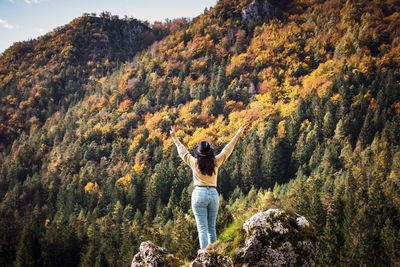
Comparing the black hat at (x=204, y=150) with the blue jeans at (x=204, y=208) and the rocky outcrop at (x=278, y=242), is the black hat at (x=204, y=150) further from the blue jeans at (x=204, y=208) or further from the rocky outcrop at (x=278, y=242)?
the rocky outcrop at (x=278, y=242)

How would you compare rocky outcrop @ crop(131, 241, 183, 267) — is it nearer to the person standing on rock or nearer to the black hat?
the person standing on rock

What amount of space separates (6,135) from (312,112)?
573ft

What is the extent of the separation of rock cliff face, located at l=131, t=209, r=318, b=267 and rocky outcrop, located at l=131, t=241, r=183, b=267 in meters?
0.67

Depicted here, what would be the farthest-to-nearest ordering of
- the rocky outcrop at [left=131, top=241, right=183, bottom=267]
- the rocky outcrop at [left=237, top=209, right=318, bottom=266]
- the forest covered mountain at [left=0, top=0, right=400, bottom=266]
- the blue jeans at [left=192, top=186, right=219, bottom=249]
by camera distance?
the forest covered mountain at [left=0, top=0, right=400, bottom=266] → the blue jeans at [left=192, top=186, right=219, bottom=249] → the rocky outcrop at [left=131, top=241, right=183, bottom=267] → the rocky outcrop at [left=237, top=209, right=318, bottom=266]

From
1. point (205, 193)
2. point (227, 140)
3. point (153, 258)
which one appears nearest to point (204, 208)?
point (205, 193)

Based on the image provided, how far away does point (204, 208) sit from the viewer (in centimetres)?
594

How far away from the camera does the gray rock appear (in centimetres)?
518

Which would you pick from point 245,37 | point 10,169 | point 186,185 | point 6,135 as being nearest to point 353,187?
point 186,185

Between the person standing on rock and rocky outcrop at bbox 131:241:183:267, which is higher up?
the person standing on rock

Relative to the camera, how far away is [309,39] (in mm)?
168125

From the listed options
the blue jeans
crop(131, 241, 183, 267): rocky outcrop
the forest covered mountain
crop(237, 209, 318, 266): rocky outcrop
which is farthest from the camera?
the forest covered mountain

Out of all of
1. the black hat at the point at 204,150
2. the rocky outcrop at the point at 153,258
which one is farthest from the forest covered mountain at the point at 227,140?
the black hat at the point at 204,150

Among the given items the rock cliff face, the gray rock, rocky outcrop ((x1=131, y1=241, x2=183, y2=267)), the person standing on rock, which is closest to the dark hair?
the person standing on rock

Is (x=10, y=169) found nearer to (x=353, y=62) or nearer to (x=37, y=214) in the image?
(x=37, y=214)
